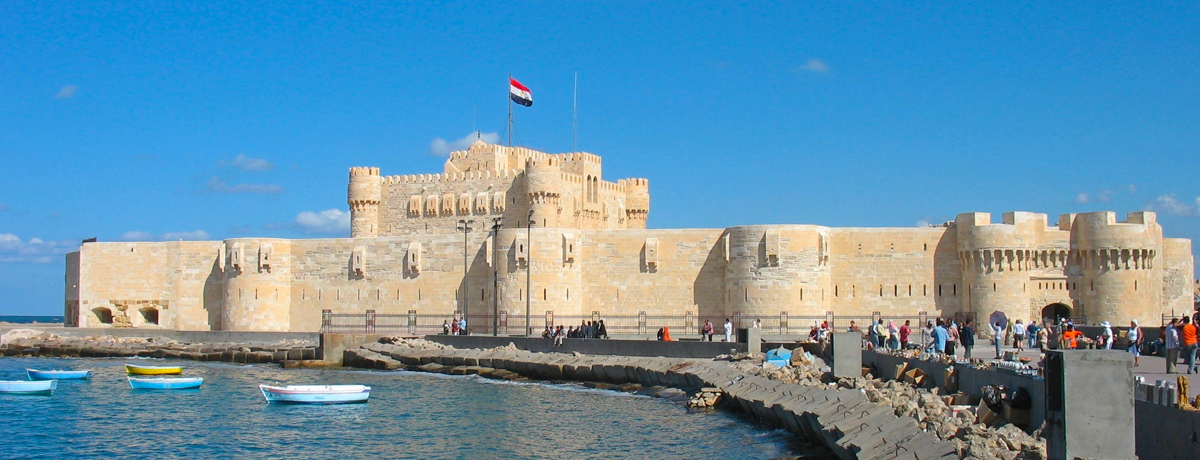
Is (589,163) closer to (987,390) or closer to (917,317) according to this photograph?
(917,317)

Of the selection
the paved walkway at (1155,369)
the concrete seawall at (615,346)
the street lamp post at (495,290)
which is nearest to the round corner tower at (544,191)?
the street lamp post at (495,290)

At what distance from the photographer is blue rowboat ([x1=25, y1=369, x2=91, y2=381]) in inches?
1302

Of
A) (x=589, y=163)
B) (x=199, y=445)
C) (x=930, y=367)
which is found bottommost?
(x=199, y=445)

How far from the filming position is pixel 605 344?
3384 cm

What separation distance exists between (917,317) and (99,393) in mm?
24362

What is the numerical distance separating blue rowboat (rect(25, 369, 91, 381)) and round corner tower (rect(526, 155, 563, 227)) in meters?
17.9

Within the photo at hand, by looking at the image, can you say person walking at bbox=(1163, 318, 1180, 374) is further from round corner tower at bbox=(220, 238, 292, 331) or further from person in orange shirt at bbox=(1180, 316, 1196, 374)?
round corner tower at bbox=(220, 238, 292, 331)

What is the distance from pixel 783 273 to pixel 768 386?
15946mm

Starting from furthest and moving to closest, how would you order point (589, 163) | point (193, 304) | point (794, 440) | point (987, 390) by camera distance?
point (589, 163), point (193, 304), point (794, 440), point (987, 390)

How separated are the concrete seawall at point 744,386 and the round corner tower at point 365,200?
39.4 ft

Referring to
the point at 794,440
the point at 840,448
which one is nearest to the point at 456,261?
the point at 794,440

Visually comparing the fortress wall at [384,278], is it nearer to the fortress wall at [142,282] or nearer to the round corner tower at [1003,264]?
the fortress wall at [142,282]

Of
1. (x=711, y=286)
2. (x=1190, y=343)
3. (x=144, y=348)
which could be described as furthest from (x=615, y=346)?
(x=144, y=348)

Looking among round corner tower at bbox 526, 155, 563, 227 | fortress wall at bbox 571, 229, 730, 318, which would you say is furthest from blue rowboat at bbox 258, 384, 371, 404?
round corner tower at bbox 526, 155, 563, 227
